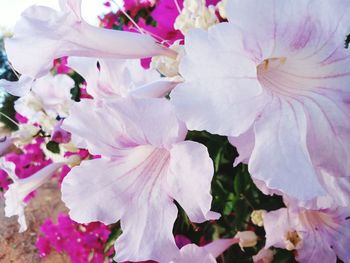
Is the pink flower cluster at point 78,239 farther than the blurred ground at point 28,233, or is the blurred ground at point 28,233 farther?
the pink flower cluster at point 78,239

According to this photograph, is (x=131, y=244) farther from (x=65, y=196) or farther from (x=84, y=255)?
(x=84, y=255)

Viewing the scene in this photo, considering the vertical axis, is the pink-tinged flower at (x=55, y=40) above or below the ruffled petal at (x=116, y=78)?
above

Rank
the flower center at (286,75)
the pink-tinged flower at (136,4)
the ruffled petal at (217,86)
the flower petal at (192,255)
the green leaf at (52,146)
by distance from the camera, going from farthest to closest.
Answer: the pink-tinged flower at (136,4)
the green leaf at (52,146)
the flower petal at (192,255)
the flower center at (286,75)
the ruffled petal at (217,86)

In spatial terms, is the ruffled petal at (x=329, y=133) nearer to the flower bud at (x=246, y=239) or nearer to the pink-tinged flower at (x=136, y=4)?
the flower bud at (x=246, y=239)

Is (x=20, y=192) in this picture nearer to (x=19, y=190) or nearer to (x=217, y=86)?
(x=19, y=190)

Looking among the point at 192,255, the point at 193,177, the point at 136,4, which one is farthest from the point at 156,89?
the point at 136,4

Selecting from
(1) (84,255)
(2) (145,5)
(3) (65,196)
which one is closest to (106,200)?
(3) (65,196)

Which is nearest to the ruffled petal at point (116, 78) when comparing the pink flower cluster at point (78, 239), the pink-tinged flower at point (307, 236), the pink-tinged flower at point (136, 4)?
the pink-tinged flower at point (307, 236)
